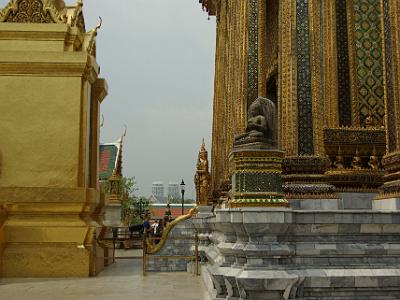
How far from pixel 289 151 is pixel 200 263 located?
3093 mm

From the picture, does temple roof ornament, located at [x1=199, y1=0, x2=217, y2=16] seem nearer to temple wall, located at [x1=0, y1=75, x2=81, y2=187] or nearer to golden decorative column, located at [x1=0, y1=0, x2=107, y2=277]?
golden decorative column, located at [x1=0, y1=0, x2=107, y2=277]

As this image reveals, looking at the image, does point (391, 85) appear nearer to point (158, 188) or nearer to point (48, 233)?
point (48, 233)

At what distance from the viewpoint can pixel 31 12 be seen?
36.8 ft

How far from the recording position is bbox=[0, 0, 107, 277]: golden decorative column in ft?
31.5

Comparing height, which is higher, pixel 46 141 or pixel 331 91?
pixel 331 91

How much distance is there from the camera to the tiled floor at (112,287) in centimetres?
729

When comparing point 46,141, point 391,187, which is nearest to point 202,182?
point 46,141

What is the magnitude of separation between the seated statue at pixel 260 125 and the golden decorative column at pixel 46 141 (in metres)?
4.41

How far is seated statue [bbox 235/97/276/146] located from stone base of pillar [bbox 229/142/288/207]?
145 mm

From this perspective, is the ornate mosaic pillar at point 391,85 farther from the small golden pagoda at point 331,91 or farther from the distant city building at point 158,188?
the distant city building at point 158,188

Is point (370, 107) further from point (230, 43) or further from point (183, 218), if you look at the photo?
point (230, 43)

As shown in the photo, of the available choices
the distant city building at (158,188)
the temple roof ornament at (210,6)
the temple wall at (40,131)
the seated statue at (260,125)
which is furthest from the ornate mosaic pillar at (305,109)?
the distant city building at (158,188)

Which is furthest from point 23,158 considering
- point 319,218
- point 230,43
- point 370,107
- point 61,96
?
point 230,43

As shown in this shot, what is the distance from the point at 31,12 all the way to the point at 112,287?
622cm
